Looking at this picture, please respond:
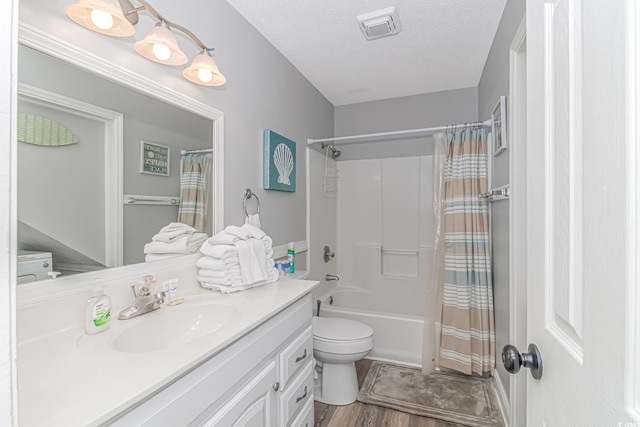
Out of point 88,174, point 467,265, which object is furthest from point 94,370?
point 467,265

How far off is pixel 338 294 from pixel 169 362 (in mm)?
2505

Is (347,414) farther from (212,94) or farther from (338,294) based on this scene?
(212,94)

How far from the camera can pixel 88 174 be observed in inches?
39.5

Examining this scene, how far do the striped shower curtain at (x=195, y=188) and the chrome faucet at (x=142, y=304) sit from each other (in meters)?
0.36

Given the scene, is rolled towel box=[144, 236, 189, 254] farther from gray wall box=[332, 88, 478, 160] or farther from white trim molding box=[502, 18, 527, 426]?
gray wall box=[332, 88, 478, 160]

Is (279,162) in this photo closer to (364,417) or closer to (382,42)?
(382,42)

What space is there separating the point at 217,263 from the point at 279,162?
2.99 ft

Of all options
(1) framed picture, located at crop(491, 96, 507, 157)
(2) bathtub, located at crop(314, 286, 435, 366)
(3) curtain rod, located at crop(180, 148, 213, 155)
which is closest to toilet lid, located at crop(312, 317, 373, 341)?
(2) bathtub, located at crop(314, 286, 435, 366)

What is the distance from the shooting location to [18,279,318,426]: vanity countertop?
56 cm

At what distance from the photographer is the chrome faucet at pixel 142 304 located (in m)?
1.04

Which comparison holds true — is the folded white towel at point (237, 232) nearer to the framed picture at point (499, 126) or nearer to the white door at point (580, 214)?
the white door at point (580, 214)

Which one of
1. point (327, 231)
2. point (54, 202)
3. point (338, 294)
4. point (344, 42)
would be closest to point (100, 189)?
point (54, 202)

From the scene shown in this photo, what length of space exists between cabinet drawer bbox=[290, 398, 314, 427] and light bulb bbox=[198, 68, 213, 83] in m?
1.61

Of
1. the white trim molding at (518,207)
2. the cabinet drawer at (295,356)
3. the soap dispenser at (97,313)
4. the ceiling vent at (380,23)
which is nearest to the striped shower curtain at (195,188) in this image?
the soap dispenser at (97,313)
